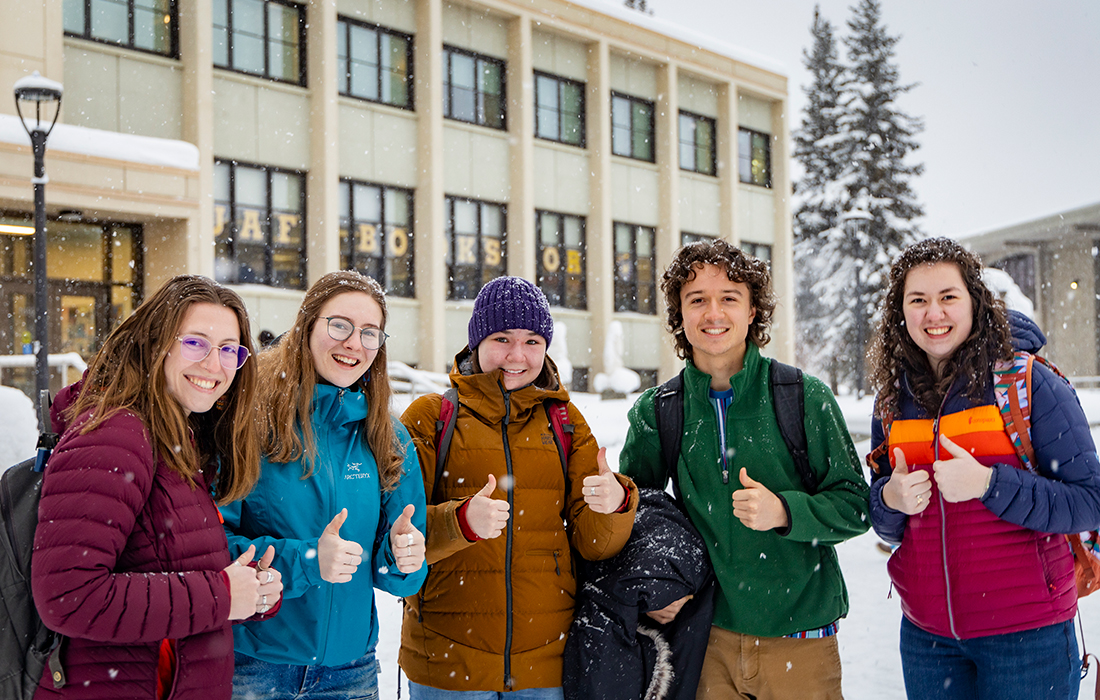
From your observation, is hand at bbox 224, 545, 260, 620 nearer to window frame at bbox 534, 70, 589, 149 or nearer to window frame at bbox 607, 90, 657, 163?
window frame at bbox 534, 70, 589, 149

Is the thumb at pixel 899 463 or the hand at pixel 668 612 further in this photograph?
the hand at pixel 668 612

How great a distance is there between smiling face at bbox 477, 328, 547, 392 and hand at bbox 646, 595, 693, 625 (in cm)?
97

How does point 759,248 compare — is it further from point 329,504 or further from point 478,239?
point 329,504

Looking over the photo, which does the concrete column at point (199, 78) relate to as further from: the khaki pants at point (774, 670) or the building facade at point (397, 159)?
the khaki pants at point (774, 670)

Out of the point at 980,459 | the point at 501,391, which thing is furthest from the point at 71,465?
the point at 980,459

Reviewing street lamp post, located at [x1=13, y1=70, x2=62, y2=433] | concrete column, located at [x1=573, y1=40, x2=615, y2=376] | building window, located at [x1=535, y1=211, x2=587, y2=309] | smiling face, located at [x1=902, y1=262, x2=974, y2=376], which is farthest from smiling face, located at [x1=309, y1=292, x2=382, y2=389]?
concrete column, located at [x1=573, y1=40, x2=615, y2=376]

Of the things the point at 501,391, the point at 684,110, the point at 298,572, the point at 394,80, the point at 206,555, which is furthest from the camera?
the point at 684,110

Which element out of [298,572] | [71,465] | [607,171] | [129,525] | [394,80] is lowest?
[298,572]

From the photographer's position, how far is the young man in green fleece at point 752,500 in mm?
3051

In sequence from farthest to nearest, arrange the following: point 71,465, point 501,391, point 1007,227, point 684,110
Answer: point 1007,227 < point 684,110 < point 501,391 < point 71,465

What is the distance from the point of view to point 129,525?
6.66 ft

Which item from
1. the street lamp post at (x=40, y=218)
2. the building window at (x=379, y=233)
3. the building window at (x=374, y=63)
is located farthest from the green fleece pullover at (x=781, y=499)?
the building window at (x=374, y=63)

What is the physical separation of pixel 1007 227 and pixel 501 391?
40.5 meters

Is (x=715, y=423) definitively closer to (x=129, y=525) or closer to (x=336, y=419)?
(x=336, y=419)
